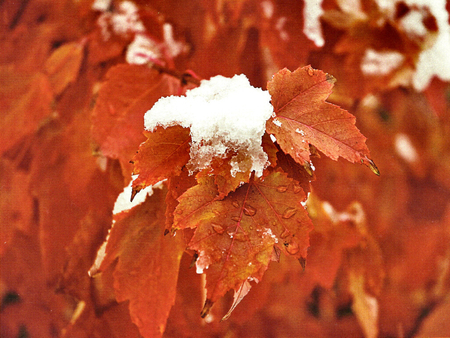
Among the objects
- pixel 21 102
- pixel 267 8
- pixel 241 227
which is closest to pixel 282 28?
pixel 267 8

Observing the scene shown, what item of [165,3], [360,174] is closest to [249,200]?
[360,174]

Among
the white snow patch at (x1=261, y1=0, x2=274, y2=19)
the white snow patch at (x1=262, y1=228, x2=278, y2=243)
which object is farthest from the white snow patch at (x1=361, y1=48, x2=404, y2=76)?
the white snow patch at (x1=262, y1=228, x2=278, y2=243)

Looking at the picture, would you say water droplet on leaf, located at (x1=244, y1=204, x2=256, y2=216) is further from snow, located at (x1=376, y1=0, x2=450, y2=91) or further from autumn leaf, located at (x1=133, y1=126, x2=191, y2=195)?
snow, located at (x1=376, y1=0, x2=450, y2=91)

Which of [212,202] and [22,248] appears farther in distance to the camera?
[22,248]

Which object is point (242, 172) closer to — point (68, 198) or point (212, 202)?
point (212, 202)

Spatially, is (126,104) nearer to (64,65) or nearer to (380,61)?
(64,65)

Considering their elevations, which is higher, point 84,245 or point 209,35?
point 209,35
